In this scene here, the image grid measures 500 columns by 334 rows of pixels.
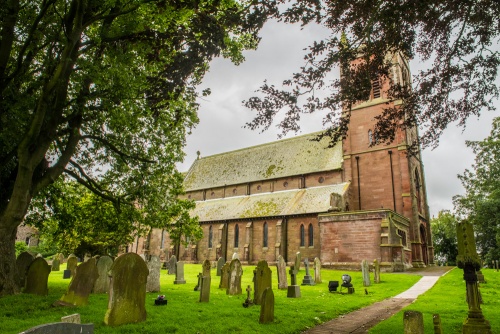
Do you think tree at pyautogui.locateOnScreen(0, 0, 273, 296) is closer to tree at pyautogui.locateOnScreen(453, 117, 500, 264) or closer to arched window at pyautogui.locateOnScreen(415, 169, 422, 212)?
arched window at pyautogui.locateOnScreen(415, 169, 422, 212)

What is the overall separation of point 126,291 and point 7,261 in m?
4.55

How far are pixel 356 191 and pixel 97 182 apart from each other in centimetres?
2225

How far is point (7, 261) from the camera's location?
9.45 meters

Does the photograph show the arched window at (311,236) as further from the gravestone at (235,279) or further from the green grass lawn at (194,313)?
the gravestone at (235,279)

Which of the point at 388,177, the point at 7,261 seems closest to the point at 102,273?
the point at 7,261

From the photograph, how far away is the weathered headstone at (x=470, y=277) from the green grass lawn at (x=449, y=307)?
91cm

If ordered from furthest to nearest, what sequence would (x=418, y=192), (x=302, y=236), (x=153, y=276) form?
1. (x=418, y=192)
2. (x=302, y=236)
3. (x=153, y=276)

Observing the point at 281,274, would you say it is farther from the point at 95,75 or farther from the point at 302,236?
the point at 302,236

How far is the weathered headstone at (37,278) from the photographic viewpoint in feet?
32.9

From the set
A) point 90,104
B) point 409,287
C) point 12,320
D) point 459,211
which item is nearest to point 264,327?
point 12,320

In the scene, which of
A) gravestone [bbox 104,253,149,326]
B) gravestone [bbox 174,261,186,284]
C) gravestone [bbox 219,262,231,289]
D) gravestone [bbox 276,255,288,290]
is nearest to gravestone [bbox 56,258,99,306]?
gravestone [bbox 104,253,149,326]

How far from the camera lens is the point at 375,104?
30.8 meters

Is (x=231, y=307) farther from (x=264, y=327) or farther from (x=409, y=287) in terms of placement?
(x=409, y=287)

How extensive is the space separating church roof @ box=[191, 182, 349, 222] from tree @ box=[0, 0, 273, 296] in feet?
59.6
